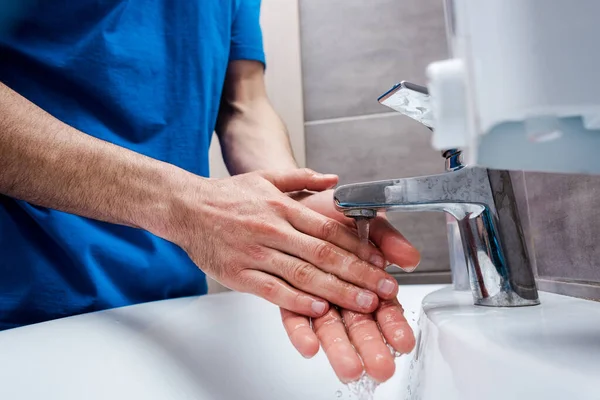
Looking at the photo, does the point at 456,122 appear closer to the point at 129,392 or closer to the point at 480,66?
the point at 480,66

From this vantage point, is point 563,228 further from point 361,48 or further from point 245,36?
point 361,48

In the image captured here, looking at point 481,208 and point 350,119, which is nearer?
point 481,208

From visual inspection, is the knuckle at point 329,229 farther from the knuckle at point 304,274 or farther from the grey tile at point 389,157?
the grey tile at point 389,157

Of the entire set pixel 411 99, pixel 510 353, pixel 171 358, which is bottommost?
pixel 171 358

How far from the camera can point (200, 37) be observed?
734 millimetres

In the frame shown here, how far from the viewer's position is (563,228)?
1.47 ft

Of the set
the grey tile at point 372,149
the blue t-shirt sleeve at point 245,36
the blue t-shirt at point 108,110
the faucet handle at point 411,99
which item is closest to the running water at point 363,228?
the faucet handle at point 411,99

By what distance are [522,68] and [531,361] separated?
13cm

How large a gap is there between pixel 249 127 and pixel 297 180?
0.32m

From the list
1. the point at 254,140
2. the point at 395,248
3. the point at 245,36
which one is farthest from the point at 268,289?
the point at 245,36

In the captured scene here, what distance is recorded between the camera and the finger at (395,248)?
0.44 m

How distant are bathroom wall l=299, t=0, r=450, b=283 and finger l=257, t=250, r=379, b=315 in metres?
0.62

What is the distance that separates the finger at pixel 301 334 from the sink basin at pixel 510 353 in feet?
0.26

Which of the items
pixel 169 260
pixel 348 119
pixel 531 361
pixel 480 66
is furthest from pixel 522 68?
pixel 348 119
